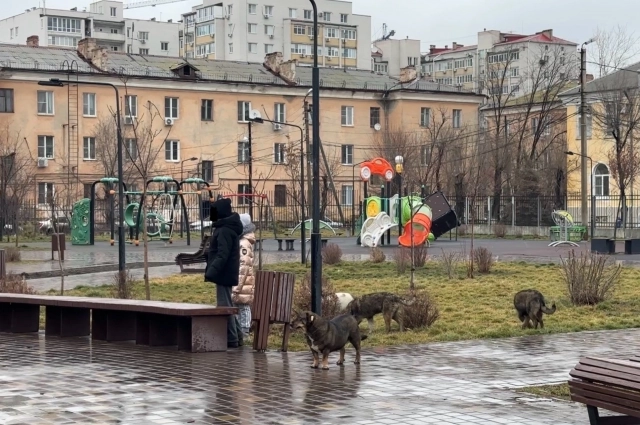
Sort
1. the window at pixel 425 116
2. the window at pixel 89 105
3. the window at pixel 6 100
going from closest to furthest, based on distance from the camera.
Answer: the window at pixel 6 100 < the window at pixel 89 105 < the window at pixel 425 116

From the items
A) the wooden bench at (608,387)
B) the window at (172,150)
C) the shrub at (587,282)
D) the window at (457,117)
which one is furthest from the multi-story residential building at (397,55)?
the wooden bench at (608,387)

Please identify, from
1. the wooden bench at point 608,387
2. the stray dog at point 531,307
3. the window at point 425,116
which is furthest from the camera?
the window at point 425,116

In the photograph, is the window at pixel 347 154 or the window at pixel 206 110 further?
the window at pixel 347 154

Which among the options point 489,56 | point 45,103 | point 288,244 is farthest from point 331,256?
point 489,56

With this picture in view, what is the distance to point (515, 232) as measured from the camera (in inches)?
2061

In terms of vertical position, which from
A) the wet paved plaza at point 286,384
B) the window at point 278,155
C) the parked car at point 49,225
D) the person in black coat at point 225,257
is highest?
the window at point 278,155

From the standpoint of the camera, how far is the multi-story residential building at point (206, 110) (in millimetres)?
63844

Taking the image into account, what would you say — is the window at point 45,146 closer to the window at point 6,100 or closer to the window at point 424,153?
the window at point 6,100

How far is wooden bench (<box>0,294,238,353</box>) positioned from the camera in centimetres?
1313

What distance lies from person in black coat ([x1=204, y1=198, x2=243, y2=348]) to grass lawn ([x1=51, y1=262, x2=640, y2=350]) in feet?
2.20

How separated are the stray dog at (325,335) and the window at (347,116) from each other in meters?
62.5

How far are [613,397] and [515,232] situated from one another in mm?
45261

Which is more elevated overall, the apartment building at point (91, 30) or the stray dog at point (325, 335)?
the apartment building at point (91, 30)

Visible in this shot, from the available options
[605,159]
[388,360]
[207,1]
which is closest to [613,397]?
[388,360]
